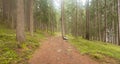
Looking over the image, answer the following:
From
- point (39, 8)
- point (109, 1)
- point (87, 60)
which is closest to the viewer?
point (87, 60)

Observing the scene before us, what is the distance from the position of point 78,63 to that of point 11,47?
4.70m

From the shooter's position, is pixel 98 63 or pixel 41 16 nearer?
pixel 98 63

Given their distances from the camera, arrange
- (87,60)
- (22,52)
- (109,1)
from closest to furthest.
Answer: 1. (87,60)
2. (22,52)
3. (109,1)

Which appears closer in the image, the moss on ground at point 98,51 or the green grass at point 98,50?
the moss on ground at point 98,51

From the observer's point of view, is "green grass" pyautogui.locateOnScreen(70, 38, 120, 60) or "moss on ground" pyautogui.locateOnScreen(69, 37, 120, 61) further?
"green grass" pyautogui.locateOnScreen(70, 38, 120, 60)

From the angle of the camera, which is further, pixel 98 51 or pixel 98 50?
pixel 98 50

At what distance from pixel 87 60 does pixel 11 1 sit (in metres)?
20.3

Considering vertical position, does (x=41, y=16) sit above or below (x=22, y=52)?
above

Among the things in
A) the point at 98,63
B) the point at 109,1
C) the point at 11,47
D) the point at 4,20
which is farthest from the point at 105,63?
the point at 109,1

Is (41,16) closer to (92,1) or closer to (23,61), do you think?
(92,1)

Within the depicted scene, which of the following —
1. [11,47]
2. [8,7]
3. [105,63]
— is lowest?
[105,63]

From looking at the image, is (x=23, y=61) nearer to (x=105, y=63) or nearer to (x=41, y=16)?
(x=105, y=63)

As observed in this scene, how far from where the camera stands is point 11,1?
2772cm

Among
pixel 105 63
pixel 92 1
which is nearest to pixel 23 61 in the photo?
pixel 105 63
